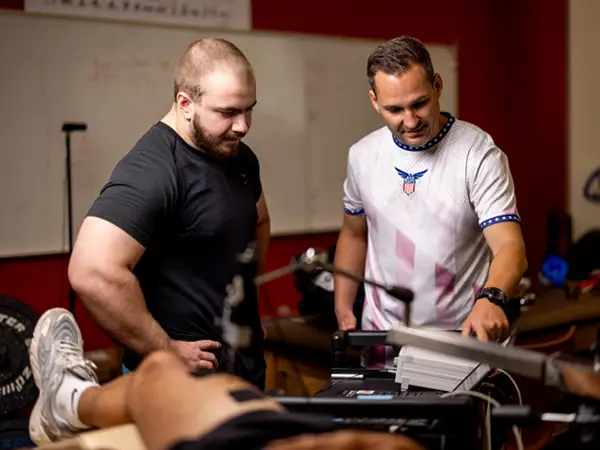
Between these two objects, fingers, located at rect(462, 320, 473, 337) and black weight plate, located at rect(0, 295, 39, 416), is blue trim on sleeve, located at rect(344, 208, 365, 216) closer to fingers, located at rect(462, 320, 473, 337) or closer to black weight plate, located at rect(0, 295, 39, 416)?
fingers, located at rect(462, 320, 473, 337)

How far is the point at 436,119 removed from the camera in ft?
7.25

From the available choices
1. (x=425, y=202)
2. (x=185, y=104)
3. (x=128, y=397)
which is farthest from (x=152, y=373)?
(x=425, y=202)

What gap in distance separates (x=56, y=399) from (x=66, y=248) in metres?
2.08

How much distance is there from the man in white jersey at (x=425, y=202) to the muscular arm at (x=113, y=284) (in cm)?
65

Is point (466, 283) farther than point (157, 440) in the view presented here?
Yes

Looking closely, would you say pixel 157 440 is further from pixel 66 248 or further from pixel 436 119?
pixel 66 248

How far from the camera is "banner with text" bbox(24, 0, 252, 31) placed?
3.57 metres

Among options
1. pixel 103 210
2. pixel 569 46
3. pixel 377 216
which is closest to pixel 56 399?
pixel 103 210

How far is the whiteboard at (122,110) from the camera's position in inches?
138

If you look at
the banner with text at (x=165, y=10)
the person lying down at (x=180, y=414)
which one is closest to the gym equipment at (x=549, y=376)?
the person lying down at (x=180, y=414)

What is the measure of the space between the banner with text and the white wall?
6.90ft

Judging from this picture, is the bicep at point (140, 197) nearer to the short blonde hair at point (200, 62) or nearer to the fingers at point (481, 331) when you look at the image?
the short blonde hair at point (200, 62)

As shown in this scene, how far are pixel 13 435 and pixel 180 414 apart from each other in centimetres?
202

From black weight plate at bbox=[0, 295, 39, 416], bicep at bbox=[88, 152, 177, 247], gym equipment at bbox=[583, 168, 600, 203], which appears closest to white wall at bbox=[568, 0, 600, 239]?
gym equipment at bbox=[583, 168, 600, 203]
